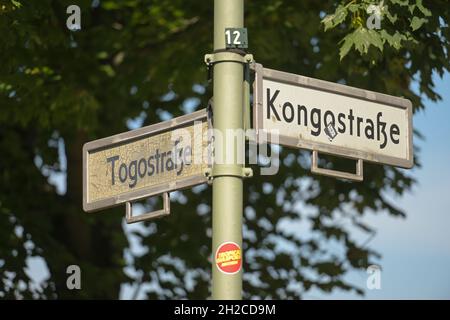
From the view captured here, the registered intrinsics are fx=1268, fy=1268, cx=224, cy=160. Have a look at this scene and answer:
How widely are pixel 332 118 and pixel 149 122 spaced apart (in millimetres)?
10867

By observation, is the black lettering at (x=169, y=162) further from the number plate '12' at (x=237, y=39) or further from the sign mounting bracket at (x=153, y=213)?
the number plate '12' at (x=237, y=39)

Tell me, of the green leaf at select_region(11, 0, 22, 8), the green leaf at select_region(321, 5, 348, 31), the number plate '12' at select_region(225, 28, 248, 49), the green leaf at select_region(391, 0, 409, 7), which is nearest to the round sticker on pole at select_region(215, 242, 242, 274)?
the number plate '12' at select_region(225, 28, 248, 49)

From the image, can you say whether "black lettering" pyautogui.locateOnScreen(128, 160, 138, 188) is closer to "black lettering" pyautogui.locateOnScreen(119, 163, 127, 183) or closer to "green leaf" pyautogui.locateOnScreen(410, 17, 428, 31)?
"black lettering" pyautogui.locateOnScreen(119, 163, 127, 183)

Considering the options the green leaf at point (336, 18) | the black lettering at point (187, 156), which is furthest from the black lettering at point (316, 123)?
the green leaf at point (336, 18)

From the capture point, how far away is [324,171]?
7.06 m

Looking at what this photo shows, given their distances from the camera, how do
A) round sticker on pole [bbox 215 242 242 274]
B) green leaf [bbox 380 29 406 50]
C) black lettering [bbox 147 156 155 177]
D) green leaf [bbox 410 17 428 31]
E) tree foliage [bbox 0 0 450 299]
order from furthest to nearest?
tree foliage [bbox 0 0 450 299]
green leaf [bbox 410 17 428 31]
green leaf [bbox 380 29 406 50]
black lettering [bbox 147 156 155 177]
round sticker on pole [bbox 215 242 242 274]

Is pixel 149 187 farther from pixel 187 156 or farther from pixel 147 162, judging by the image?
pixel 187 156

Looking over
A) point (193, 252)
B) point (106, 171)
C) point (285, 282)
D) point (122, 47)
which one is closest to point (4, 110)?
point (122, 47)

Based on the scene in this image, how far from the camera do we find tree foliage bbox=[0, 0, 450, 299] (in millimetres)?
13805

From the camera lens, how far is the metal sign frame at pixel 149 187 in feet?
23.2

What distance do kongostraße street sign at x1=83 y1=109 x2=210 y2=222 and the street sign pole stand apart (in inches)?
6.6

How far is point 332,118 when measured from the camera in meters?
7.32

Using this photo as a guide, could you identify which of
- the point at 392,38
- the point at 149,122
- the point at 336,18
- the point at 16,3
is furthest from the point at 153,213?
the point at 149,122

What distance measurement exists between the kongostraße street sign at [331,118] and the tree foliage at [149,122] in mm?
4252
